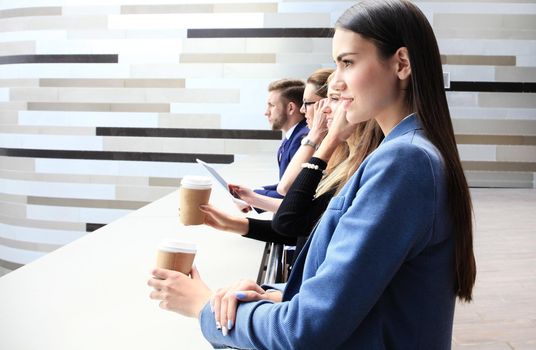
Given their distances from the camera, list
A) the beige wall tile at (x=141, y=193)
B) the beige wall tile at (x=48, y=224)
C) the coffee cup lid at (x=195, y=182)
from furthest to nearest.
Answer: the beige wall tile at (x=48, y=224)
the beige wall tile at (x=141, y=193)
the coffee cup lid at (x=195, y=182)

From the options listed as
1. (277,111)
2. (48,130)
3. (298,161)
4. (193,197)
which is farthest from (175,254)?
(48,130)

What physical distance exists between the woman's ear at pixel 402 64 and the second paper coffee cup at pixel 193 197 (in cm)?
87

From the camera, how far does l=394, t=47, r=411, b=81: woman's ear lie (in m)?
0.96

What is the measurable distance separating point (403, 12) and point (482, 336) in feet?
7.78

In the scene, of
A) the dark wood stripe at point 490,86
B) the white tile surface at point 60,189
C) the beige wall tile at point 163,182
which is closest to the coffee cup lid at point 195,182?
the beige wall tile at point 163,182

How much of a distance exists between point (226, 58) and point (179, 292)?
6.57 m

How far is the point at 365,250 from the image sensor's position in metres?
0.80

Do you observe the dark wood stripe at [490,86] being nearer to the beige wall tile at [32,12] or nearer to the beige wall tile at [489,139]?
the beige wall tile at [489,139]

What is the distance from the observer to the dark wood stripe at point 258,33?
7301 millimetres

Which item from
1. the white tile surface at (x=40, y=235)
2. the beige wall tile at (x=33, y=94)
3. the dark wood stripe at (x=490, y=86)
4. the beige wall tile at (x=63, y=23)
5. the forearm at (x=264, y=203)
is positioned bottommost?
the white tile surface at (x=40, y=235)

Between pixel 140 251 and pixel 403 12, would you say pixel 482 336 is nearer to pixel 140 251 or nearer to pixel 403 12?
pixel 140 251

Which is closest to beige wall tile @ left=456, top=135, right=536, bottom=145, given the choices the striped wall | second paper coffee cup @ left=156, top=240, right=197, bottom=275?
the striped wall

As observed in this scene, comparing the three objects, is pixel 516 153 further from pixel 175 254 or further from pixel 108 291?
pixel 175 254

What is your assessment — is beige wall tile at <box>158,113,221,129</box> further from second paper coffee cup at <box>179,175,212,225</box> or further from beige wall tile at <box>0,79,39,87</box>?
second paper coffee cup at <box>179,175,212,225</box>
